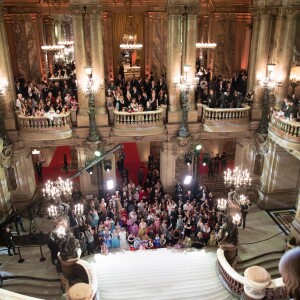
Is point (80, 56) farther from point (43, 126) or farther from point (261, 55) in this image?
point (261, 55)

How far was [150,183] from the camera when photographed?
18594 millimetres

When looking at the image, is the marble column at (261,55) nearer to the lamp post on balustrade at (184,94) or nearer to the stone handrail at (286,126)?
the stone handrail at (286,126)

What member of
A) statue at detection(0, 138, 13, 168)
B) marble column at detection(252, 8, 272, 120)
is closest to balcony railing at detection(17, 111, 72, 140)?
statue at detection(0, 138, 13, 168)

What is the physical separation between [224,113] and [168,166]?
3.79 m

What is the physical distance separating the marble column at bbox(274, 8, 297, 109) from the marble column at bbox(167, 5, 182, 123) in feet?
14.9

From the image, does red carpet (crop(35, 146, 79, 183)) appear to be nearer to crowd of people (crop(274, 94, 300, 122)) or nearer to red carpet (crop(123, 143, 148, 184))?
red carpet (crop(123, 143, 148, 184))

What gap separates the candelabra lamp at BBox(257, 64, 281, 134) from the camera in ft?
52.9

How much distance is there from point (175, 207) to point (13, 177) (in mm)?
7783

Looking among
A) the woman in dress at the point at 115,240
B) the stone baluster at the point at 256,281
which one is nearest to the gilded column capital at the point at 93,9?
the woman in dress at the point at 115,240

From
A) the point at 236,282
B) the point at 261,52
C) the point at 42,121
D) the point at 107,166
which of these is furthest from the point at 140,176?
the point at 261,52

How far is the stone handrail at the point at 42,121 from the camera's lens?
51.8ft

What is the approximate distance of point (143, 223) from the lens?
14.4 metres

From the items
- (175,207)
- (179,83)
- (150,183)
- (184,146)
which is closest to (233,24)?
(179,83)

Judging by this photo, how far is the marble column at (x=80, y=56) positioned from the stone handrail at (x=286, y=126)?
843 cm
